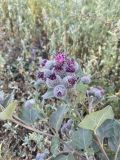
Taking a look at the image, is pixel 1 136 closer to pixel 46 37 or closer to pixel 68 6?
pixel 46 37

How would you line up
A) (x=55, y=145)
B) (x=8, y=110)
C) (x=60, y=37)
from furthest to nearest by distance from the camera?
(x=60, y=37) → (x=55, y=145) → (x=8, y=110)

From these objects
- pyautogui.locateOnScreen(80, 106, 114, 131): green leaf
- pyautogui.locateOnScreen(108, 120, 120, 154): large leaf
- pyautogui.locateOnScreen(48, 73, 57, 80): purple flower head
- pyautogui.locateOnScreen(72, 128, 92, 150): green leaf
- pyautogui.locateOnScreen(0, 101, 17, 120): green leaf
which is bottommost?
pyautogui.locateOnScreen(108, 120, 120, 154): large leaf

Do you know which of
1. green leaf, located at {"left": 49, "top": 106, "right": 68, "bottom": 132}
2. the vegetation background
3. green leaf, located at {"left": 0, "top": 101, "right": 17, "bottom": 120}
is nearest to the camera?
green leaf, located at {"left": 0, "top": 101, "right": 17, "bottom": 120}

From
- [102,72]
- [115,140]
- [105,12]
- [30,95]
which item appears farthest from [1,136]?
[115,140]

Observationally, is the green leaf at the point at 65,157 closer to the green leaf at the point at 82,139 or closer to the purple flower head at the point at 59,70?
the green leaf at the point at 82,139

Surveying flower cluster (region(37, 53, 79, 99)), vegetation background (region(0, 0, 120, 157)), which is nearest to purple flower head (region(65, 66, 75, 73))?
flower cluster (region(37, 53, 79, 99))

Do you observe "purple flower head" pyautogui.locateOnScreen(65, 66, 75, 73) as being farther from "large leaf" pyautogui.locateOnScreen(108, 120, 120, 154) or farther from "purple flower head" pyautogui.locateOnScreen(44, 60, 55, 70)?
"large leaf" pyautogui.locateOnScreen(108, 120, 120, 154)

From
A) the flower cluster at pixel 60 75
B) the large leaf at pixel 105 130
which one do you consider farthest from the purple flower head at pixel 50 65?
the large leaf at pixel 105 130

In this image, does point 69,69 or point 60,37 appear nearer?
point 69,69

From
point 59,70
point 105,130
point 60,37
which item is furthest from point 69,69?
point 60,37

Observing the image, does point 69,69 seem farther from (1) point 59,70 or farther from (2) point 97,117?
(2) point 97,117
